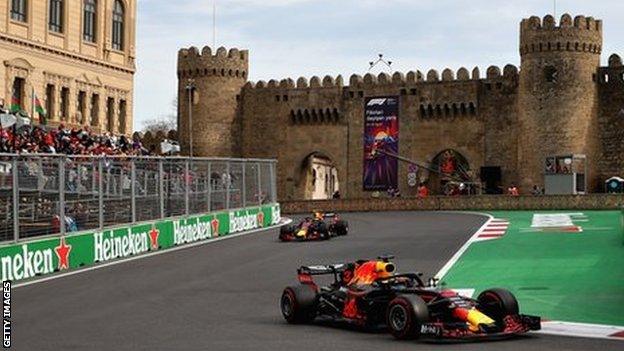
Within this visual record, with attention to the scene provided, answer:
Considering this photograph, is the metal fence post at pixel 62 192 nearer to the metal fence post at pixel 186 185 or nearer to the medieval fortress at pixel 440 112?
the metal fence post at pixel 186 185

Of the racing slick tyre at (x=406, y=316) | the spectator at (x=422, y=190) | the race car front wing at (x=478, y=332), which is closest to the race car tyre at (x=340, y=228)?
the racing slick tyre at (x=406, y=316)

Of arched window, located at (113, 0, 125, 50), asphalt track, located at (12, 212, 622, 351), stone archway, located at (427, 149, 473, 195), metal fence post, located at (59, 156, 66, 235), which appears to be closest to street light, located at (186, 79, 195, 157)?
stone archway, located at (427, 149, 473, 195)

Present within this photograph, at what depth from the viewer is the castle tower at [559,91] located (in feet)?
211

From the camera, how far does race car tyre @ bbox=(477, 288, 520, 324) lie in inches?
499

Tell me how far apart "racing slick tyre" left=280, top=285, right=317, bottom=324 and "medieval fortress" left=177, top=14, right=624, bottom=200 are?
5185 centimetres

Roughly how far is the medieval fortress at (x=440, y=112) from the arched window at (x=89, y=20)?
20977 mm

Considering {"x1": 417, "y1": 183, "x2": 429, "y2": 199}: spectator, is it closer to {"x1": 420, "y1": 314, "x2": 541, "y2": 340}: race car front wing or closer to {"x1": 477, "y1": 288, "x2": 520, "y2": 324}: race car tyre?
{"x1": 477, "y1": 288, "x2": 520, "y2": 324}: race car tyre

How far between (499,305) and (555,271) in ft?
25.1

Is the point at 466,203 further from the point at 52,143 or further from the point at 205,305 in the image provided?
the point at 205,305

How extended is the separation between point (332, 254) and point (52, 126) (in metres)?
27.3

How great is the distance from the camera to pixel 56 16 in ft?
170

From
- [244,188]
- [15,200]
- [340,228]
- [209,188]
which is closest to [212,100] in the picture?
[244,188]

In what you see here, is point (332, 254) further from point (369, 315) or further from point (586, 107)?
point (586, 107)

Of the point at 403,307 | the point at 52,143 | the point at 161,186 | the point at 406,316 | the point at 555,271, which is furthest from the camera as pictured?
the point at 52,143
